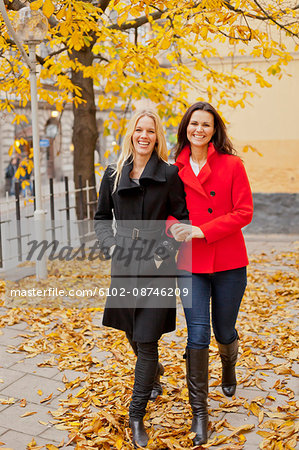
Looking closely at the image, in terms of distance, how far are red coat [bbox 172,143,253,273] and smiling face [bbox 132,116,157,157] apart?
0.96 ft

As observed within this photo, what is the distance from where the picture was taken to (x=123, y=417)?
3906 millimetres

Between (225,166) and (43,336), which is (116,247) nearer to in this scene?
(225,166)

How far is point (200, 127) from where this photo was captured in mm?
3719

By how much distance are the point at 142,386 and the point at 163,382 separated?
103cm

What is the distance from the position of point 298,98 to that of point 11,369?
33.7ft

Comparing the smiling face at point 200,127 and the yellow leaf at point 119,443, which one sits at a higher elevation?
the smiling face at point 200,127

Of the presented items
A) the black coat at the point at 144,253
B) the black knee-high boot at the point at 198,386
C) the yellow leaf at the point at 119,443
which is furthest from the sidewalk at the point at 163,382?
the black coat at the point at 144,253

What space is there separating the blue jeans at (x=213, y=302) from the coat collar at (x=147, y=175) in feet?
2.13

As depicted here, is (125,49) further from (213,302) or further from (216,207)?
(213,302)

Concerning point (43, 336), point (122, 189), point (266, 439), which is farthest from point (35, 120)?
point (266, 439)

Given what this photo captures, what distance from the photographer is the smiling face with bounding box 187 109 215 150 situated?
373 cm

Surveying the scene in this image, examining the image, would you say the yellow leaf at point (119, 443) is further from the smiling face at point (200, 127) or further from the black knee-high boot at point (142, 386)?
the smiling face at point (200, 127)

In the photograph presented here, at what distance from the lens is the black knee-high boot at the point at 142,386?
140 inches

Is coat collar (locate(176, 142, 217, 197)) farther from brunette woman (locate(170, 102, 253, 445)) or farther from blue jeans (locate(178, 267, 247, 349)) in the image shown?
blue jeans (locate(178, 267, 247, 349))
